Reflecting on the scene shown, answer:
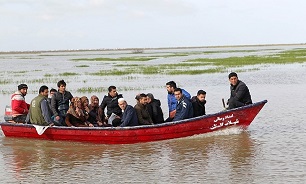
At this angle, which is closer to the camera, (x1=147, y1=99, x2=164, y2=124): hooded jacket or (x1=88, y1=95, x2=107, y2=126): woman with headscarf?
(x1=147, y1=99, x2=164, y2=124): hooded jacket

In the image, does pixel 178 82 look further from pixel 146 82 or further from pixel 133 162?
pixel 133 162

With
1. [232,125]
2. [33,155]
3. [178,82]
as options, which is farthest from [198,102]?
[178,82]

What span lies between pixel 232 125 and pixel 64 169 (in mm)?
4771

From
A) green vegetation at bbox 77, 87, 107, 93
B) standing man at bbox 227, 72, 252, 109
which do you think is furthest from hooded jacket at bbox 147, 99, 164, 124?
green vegetation at bbox 77, 87, 107, 93

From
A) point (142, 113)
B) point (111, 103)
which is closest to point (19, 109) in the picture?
point (111, 103)

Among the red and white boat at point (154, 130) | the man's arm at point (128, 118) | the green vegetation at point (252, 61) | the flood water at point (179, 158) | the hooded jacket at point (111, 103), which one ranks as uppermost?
the green vegetation at point (252, 61)

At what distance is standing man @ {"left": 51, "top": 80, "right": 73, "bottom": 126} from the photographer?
14.2m

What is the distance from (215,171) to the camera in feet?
33.6

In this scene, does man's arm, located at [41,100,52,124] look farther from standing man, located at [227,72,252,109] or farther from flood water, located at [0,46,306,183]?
standing man, located at [227,72,252,109]

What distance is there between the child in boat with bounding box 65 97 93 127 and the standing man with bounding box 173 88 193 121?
2201mm

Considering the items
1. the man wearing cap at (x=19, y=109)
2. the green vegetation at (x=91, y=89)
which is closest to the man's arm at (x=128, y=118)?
the man wearing cap at (x=19, y=109)

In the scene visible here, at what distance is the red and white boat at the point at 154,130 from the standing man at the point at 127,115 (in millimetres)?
172

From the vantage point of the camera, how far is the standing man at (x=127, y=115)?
42.5 ft

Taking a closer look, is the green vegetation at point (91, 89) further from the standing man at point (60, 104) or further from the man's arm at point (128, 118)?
the man's arm at point (128, 118)
